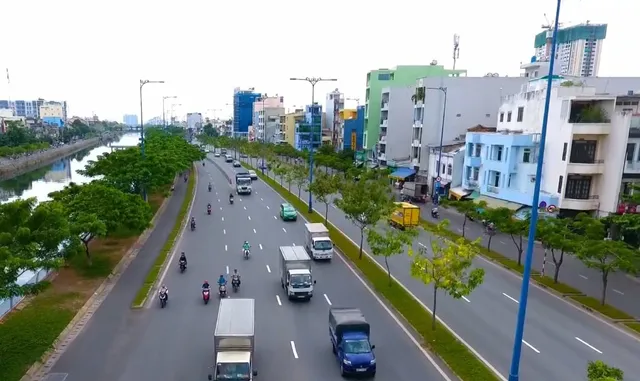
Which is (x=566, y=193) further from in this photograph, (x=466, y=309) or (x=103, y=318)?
(x=103, y=318)

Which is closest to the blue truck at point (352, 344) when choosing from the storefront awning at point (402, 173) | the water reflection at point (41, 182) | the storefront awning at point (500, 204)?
the storefront awning at point (500, 204)

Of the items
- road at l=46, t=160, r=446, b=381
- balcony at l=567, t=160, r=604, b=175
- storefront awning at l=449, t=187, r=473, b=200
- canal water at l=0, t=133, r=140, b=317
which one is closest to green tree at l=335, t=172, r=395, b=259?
road at l=46, t=160, r=446, b=381

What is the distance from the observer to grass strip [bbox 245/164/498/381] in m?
17.7

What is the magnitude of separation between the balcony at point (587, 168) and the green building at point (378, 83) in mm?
48050

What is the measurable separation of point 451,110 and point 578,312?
47.8 metres

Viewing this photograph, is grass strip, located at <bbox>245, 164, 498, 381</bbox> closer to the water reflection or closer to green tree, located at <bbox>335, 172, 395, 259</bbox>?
green tree, located at <bbox>335, 172, 395, 259</bbox>

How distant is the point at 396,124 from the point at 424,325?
200ft

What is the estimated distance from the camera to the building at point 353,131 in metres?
104

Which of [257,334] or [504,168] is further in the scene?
[504,168]

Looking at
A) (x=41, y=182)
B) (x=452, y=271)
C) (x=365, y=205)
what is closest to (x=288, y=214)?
(x=365, y=205)

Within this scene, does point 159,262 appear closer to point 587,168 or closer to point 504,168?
point 504,168

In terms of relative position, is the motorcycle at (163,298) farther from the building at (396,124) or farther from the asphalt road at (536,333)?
the building at (396,124)

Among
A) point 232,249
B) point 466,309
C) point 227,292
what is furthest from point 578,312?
point 232,249

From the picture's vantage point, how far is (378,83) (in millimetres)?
87250
